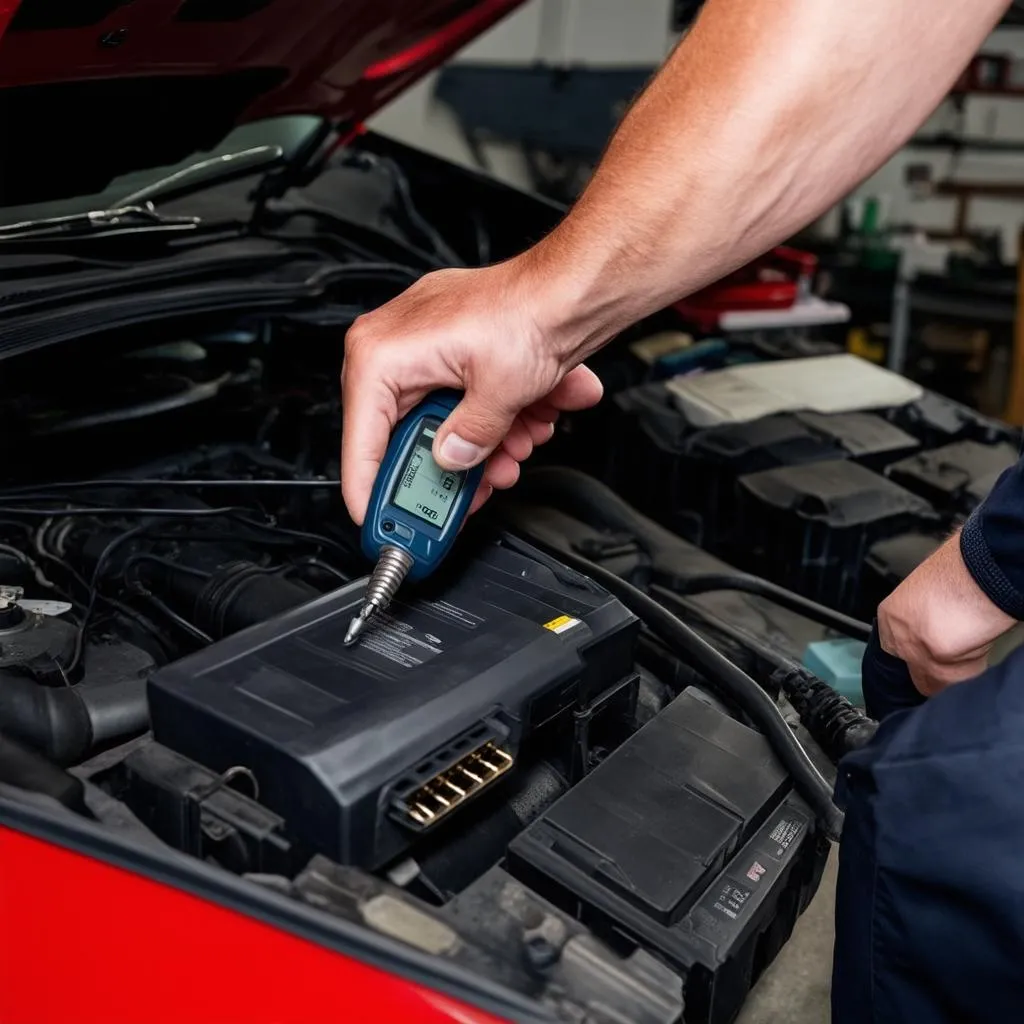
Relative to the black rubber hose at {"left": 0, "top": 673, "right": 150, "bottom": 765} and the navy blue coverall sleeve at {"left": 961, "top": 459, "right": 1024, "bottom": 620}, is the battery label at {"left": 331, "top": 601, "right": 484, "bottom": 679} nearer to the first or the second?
the black rubber hose at {"left": 0, "top": 673, "right": 150, "bottom": 765}

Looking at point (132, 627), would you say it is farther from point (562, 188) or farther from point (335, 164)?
point (562, 188)

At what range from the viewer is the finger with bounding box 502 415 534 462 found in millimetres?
1039

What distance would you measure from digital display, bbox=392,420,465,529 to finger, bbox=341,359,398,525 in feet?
0.09

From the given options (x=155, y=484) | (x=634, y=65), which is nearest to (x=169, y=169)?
(x=155, y=484)

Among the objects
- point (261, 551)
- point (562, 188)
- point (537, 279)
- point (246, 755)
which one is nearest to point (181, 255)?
point (261, 551)

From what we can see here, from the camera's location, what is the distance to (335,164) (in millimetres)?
1926

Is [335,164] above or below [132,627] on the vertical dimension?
above

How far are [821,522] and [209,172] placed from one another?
96 cm

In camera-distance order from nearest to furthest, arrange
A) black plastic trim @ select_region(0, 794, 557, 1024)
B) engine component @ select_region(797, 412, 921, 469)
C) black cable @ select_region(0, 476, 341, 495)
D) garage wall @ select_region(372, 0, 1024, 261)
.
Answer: black plastic trim @ select_region(0, 794, 557, 1024)
black cable @ select_region(0, 476, 341, 495)
engine component @ select_region(797, 412, 921, 469)
garage wall @ select_region(372, 0, 1024, 261)

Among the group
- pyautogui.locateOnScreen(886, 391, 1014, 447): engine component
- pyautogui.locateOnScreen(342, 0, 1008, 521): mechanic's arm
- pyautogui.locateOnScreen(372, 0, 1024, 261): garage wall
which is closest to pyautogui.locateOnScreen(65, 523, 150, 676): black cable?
pyautogui.locateOnScreen(342, 0, 1008, 521): mechanic's arm

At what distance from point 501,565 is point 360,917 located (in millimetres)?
411

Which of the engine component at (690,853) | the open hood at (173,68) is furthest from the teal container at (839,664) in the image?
the open hood at (173,68)

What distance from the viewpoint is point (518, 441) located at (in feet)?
3.43

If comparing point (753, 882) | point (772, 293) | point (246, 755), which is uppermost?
point (772, 293)
